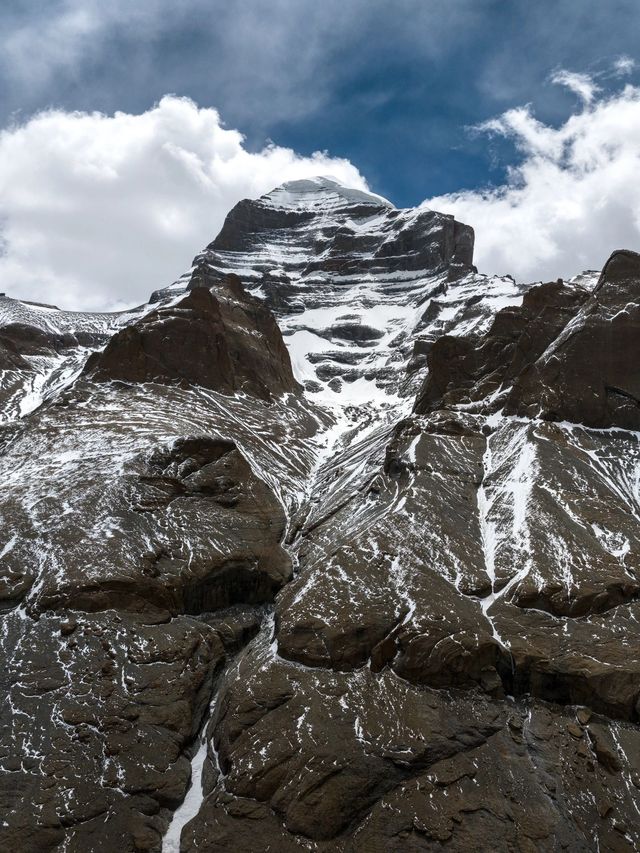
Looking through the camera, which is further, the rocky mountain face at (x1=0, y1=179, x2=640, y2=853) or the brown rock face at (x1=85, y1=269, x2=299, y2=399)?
the brown rock face at (x1=85, y1=269, x2=299, y2=399)

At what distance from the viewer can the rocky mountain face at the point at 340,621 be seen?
2359 cm

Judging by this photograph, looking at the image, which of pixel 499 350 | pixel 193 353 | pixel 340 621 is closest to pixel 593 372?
pixel 499 350

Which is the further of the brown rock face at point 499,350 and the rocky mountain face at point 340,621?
the brown rock face at point 499,350

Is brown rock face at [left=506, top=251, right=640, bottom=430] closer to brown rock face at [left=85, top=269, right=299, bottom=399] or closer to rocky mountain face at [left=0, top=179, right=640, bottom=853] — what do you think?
rocky mountain face at [left=0, top=179, right=640, bottom=853]

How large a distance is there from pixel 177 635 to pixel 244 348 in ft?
208

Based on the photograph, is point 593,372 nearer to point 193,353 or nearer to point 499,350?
point 499,350

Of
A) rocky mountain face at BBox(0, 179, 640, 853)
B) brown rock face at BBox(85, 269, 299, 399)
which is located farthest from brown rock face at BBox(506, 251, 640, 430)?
brown rock face at BBox(85, 269, 299, 399)

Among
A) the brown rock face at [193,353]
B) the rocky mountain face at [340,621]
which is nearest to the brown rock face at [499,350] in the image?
the rocky mountain face at [340,621]

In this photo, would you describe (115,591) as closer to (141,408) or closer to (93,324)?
(141,408)

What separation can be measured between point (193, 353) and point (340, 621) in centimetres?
5290

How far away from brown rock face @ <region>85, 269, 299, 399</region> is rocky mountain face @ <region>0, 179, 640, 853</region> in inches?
306

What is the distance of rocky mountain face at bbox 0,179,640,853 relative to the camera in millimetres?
23594

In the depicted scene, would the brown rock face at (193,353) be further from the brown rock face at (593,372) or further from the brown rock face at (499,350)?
the brown rock face at (593,372)

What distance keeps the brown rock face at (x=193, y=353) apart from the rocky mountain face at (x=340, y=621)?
7.77 m
